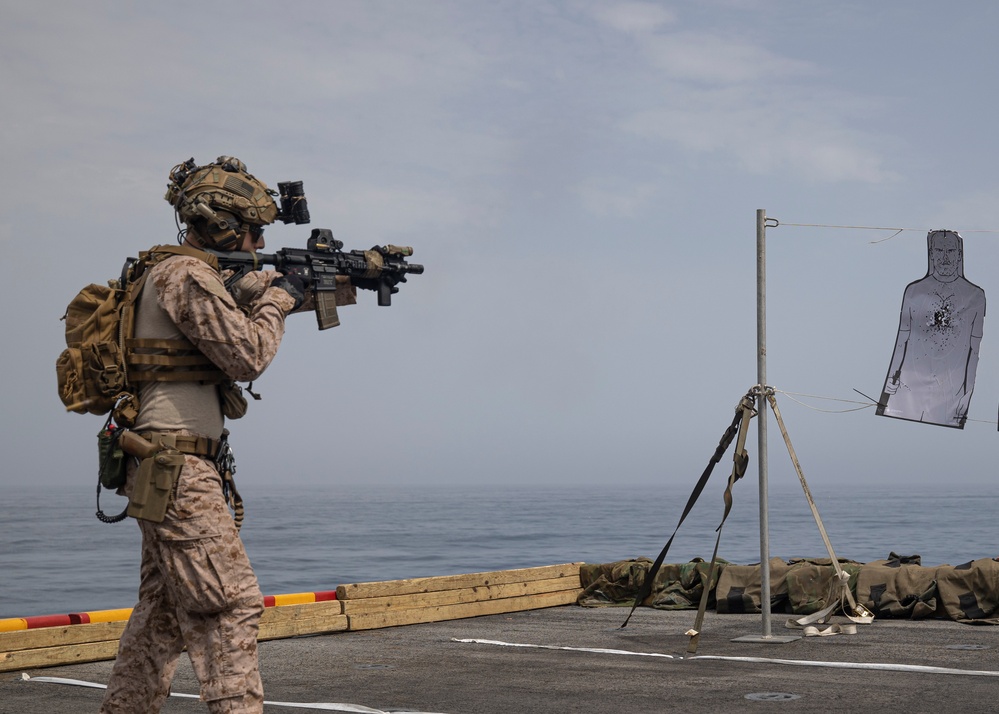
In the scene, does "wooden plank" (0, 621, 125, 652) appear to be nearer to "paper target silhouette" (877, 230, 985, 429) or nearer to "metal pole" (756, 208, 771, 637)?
"metal pole" (756, 208, 771, 637)

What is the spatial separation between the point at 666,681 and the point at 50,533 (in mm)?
64088

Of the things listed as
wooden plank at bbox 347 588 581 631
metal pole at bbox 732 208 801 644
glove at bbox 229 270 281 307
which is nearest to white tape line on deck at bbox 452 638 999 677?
metal pole at bbox 732 208 801 644

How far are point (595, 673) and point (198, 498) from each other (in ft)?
11.3

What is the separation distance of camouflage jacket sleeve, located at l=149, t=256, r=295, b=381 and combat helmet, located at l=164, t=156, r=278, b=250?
0.30m

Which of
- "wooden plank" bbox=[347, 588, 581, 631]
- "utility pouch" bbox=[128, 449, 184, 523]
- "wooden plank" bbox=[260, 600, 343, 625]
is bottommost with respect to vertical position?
"wooden plank" bbox=[347, 588, 581, 631]

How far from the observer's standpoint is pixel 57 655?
7102 millimetres

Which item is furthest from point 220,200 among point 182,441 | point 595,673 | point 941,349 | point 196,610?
point 941,349

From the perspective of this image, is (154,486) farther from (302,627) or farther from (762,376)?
(762,376)

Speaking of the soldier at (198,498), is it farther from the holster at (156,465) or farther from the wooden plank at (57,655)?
the wooden plank at (57,655)

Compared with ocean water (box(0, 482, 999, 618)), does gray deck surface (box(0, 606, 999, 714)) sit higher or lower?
higher

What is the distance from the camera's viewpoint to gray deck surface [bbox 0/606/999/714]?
5.74m

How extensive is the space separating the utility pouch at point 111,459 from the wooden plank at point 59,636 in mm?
3153

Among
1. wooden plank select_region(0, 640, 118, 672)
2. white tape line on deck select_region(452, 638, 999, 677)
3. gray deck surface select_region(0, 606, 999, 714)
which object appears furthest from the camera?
wooden plank select_region(0, 640, 118, 672)

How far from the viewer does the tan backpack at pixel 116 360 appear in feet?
14.0
